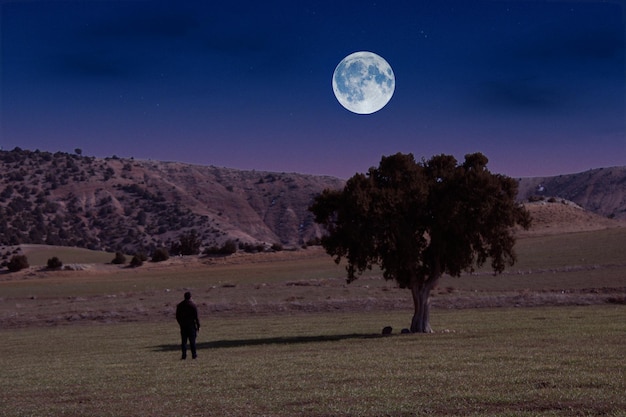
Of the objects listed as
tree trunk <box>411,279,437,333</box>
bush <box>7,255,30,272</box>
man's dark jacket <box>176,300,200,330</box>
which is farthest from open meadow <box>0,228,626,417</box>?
bush <box>7,255,30,272</box>

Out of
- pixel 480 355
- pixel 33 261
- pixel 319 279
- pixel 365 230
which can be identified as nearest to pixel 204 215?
pixel 33 261

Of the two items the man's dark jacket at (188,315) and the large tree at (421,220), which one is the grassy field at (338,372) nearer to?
the man's dark jacket at (188,315)

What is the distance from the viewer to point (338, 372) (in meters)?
20.9

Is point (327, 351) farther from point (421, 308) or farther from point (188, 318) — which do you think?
point (421, 308)

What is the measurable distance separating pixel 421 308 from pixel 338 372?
611 inches

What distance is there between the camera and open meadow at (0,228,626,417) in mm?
16172

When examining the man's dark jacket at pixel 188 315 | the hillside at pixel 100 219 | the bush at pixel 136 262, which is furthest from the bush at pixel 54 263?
the man's dark jacket at pixel 188 315

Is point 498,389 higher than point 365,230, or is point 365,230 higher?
point 365,230

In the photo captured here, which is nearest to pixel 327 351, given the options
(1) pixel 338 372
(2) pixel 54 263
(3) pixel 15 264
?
(1) pixel 338 372

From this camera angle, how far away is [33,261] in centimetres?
12350

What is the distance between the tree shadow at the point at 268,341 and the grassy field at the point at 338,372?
6 cm

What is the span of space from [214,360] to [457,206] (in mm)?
13903

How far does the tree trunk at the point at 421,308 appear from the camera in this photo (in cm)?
3547

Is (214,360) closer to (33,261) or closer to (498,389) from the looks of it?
(498,389)
